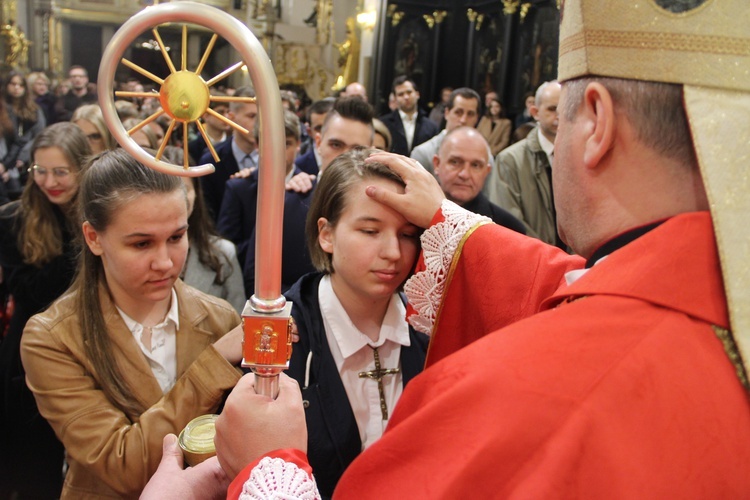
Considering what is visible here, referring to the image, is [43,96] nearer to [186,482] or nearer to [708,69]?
[186,482]

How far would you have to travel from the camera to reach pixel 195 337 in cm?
194

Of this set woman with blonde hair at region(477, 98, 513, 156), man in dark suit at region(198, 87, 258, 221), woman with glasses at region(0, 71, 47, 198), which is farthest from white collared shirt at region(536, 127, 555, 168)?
woman with glasses at region(0, 71, 47, 198)

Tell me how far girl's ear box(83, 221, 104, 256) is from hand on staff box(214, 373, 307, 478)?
98cm

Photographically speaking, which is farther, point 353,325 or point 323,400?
point 353,325

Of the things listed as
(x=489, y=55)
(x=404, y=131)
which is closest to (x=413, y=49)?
(x=489, y=55)

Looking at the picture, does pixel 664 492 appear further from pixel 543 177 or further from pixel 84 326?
pixel 543 177

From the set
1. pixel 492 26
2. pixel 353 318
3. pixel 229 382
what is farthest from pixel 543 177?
pixel 492 26

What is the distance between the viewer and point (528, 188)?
4.18 m

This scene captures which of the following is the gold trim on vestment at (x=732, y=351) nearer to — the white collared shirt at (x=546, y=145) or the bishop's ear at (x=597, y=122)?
the bishop's ear at (x=597, y=122)

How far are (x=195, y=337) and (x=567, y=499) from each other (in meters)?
1.35

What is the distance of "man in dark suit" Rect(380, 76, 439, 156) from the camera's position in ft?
22.5

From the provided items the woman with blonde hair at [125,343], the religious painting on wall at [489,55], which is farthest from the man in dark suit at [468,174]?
the religious painting on wall at [489,55]

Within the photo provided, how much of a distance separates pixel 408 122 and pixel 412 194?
217 inches

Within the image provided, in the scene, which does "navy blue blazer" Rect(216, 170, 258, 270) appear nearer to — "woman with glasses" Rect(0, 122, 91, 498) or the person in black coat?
"woman with glasses" Rect(0, 122, 91, 498)
